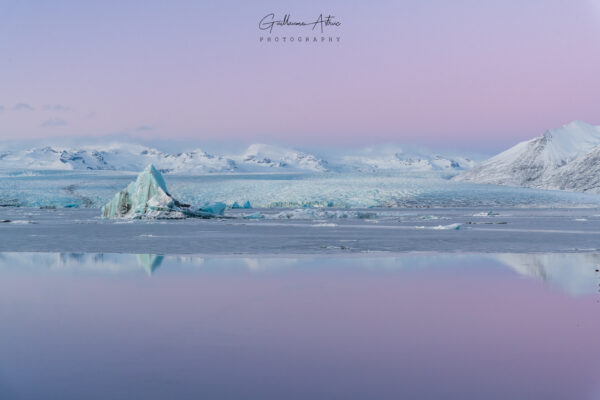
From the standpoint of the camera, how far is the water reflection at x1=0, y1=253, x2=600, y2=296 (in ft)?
41.9

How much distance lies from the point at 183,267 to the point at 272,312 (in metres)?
5.37

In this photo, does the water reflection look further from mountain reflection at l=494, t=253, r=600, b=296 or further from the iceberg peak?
the iceberg peak

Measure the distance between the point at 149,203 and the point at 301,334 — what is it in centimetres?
3113

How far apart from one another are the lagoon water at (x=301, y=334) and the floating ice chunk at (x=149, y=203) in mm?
24177

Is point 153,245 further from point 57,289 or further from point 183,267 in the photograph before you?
point 57,289

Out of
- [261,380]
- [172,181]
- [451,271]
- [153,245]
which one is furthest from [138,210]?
[172,181]

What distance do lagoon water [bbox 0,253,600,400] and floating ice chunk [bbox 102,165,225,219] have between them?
24177 millimetres

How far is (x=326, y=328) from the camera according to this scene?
747 centimetres

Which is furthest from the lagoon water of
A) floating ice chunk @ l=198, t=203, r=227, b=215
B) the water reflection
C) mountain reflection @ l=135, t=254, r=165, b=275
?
floating ice chunk @ l=198, t=203, r=227, b=215

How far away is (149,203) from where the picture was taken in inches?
1470

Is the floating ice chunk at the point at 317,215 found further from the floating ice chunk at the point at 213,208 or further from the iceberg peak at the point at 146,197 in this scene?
the iceberg peak at the point at 146,197

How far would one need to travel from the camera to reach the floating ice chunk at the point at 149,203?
36875 millimetres

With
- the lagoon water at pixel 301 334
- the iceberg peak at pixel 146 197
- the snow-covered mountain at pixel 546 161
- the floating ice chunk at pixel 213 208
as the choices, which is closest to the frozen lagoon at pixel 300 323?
the lagoon water at pixel 301 334

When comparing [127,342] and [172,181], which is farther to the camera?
[172,181]
